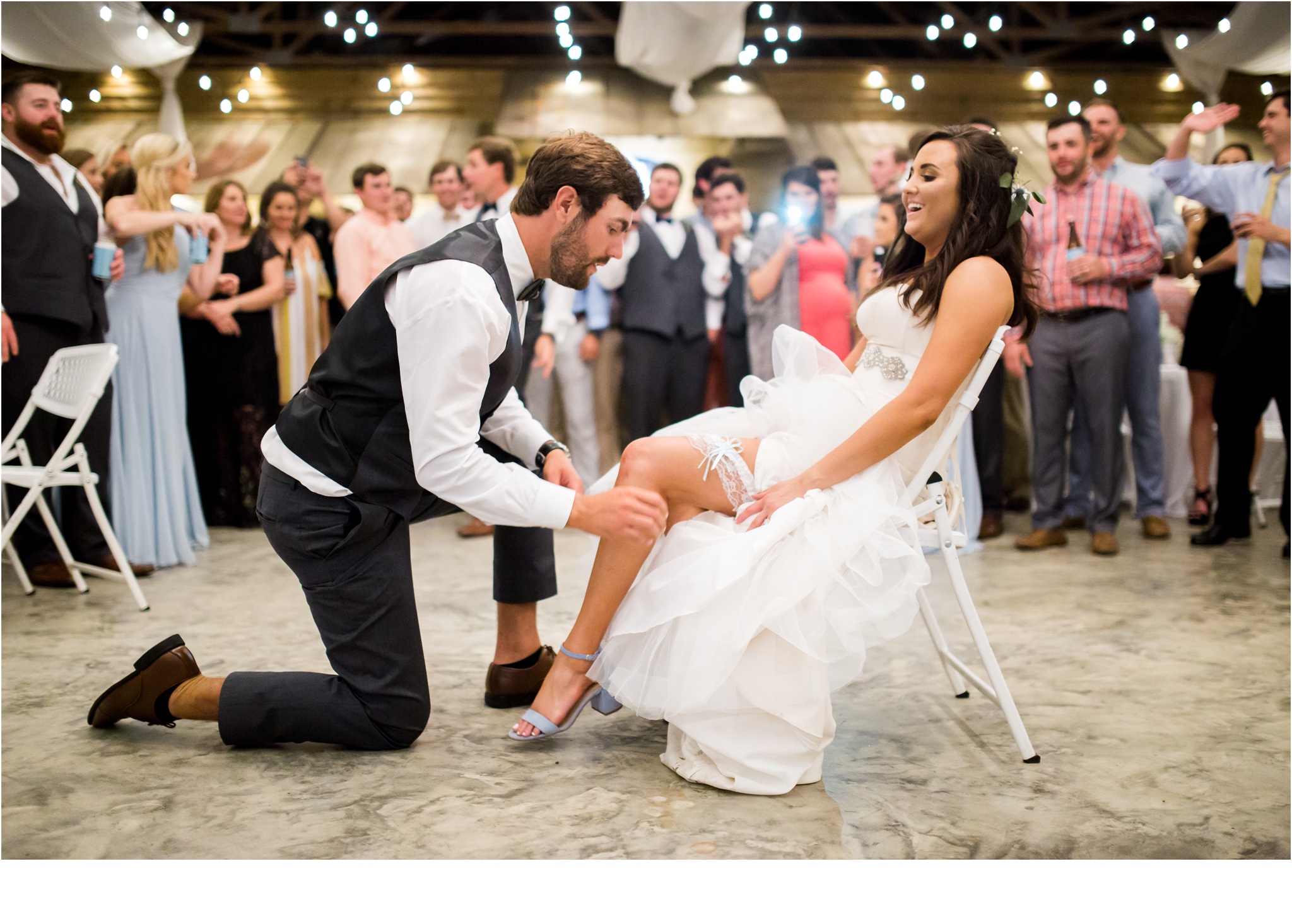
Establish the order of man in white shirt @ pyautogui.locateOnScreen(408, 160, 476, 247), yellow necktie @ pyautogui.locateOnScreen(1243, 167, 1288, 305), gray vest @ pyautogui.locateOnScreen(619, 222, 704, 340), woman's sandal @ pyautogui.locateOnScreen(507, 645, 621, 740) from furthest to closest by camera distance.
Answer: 1. man in white shirt @ pyautogui.locateOnScreen(408, 160, 476, 247)
2. gray vest @ pyautogui.locateOnScreen(619, 222, 704, 340)
3. yellow necktie @ pyautogui.locateOnScreen(1243, 167, 1288, 305)
4. woman's sandal @ pyautogui.locateOnScreen(507, 645, 621, 740)

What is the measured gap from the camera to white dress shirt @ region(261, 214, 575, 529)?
71.4 inches

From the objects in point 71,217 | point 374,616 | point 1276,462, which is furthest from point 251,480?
point 1276,462

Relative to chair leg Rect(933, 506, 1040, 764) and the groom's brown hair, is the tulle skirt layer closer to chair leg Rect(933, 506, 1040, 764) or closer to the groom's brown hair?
chair leg Rect(933, 506, 1040, 764)

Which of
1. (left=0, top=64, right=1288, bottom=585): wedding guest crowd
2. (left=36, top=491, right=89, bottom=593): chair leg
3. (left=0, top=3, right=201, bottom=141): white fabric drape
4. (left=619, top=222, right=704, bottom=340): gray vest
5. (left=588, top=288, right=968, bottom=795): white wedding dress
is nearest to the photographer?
(left=588, top=288, right=968, bottom=795): white wedding dress

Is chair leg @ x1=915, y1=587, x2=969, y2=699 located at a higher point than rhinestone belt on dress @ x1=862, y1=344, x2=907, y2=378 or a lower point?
lower

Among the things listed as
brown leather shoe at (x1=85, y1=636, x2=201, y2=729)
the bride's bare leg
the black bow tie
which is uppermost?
the black bow tie

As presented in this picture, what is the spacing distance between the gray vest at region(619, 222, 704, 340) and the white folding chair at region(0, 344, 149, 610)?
2.48m

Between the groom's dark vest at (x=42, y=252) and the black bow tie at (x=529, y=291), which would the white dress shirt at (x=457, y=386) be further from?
the groom's dark vest at (x=42, y=252)

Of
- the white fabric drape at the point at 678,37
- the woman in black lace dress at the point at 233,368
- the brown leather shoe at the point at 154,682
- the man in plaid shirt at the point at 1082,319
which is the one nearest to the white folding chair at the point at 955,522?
the brown leather shoe at the point at 154,682

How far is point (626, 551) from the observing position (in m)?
2.02

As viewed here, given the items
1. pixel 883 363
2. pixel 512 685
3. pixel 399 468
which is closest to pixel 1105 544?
pixel 883 363

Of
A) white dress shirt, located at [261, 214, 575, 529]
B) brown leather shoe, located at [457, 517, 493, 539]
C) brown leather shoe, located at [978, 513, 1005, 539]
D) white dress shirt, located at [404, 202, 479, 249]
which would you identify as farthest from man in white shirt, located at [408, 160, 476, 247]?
white dress shirt, located at [261, 214, 575, 529]

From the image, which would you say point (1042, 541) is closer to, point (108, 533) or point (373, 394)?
point (373, 394)

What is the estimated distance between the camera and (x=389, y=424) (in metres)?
1.96
